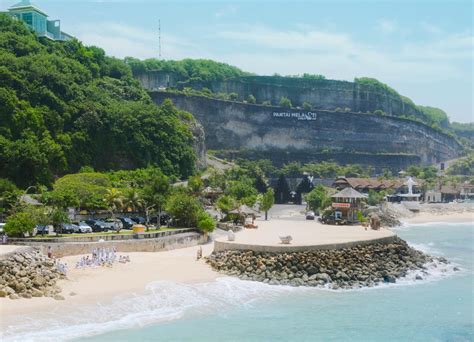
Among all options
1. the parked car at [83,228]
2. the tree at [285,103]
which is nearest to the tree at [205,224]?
the parked car at [83,228]

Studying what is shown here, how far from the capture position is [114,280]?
84.7 feet

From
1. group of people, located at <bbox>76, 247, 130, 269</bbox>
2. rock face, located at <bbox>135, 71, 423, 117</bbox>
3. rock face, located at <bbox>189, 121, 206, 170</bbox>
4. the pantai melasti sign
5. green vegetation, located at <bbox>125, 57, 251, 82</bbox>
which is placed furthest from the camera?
rock face, located at <bbox>135, 71, 423, 117</bbox>

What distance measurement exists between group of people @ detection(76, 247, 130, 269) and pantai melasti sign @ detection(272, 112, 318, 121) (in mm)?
90952

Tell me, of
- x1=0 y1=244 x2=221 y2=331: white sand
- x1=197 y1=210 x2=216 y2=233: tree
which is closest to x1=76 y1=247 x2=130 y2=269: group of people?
x1=0 y1=244 x2=221 y2=331: white sand

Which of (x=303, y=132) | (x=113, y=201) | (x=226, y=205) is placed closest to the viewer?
(x=113, y=201)

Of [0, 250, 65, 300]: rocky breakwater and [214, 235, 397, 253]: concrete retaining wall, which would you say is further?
[214, 235, 397, 253]: concrete retaining wall

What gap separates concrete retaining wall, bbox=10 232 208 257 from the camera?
1160 inches

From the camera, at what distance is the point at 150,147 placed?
66.6m

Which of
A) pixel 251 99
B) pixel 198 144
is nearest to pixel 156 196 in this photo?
pixel 198 144

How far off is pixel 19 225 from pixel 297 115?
93935 millimetres

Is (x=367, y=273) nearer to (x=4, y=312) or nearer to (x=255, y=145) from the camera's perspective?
(x=4, y=312)

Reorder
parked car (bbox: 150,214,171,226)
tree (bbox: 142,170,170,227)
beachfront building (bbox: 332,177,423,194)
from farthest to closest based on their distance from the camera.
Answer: beachfront building (bbox: 332,177,423,194) → parked car (bbox: 150,214,171,226) → tree (bbox: 142,170,170,227)

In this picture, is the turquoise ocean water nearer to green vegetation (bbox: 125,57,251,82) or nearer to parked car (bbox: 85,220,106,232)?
parked car (bbox: 85,220,106,232)

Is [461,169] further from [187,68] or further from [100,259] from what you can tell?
[100,259]
